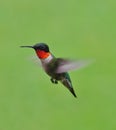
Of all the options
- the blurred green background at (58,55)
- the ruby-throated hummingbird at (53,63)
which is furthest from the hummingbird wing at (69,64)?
the blurred green background at (58,55)

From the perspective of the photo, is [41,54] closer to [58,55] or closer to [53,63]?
[53,63]

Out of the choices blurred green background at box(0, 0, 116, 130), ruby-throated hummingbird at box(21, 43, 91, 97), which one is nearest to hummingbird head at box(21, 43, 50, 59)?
ruby-throated hummingbird at box(21, 43, 91, 97)

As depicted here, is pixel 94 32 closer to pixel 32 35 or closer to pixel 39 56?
pixel 32 35

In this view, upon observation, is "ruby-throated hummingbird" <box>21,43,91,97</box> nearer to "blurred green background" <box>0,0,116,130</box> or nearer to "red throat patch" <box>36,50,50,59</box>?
"red throat patch" <box>36,50,50,59</box>

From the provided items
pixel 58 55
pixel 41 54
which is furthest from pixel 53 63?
pixel 58 55

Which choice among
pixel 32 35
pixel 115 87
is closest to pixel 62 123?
pixel 115 87

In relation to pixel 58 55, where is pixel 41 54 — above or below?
below

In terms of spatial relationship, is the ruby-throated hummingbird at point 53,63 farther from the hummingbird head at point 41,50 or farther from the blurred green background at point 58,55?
the blurred green background at point 58,55
